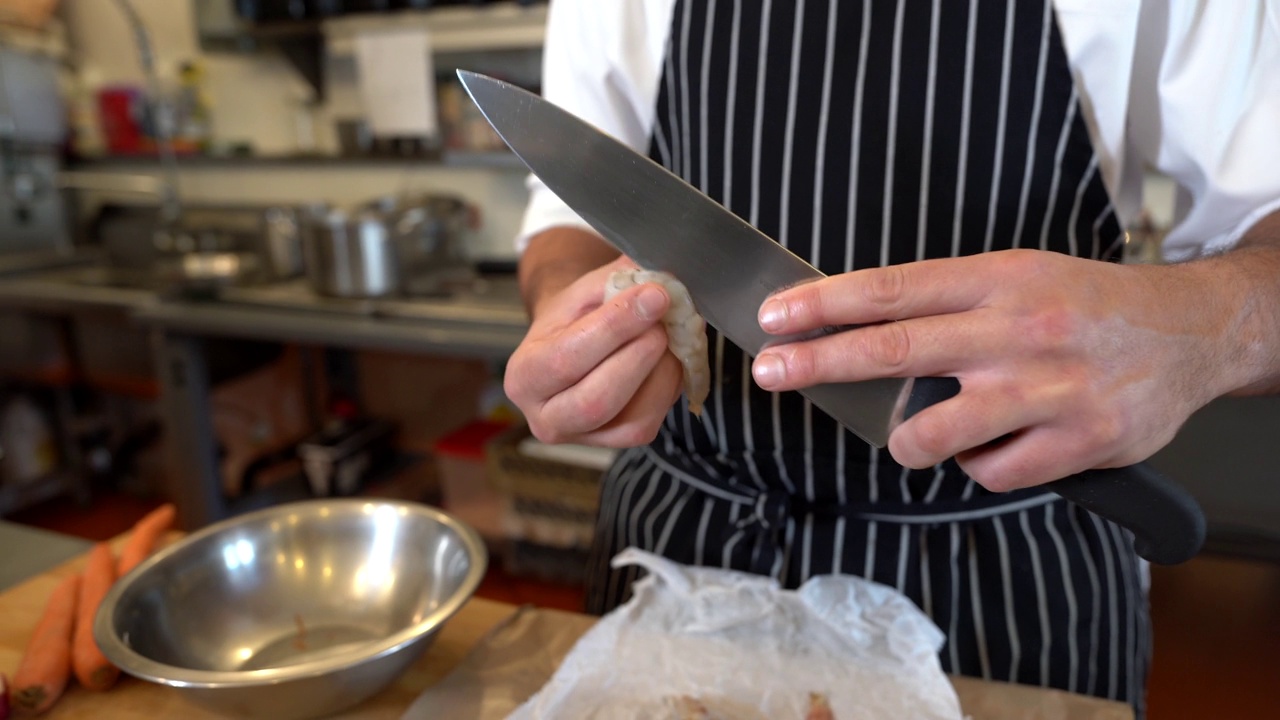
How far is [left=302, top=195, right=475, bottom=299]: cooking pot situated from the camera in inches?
69.5

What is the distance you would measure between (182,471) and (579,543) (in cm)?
87

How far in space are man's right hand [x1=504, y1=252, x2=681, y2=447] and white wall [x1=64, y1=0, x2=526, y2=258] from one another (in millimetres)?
1586

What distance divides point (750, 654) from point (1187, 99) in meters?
0.53

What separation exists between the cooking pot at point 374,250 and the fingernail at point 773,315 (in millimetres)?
1459

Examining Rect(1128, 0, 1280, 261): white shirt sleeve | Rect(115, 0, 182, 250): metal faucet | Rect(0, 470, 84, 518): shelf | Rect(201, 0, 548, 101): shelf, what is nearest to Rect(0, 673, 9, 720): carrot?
Rect(1128, 0, 1280, 261): white shirt sleeve

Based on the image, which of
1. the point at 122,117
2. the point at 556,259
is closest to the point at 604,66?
the point at 556,259

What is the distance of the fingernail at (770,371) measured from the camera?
47 cm

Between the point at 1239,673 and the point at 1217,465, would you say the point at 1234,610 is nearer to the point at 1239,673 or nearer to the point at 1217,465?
the point at 1239,673

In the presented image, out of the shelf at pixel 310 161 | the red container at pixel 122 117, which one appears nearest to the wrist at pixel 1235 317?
the shelf at pixel 310 161

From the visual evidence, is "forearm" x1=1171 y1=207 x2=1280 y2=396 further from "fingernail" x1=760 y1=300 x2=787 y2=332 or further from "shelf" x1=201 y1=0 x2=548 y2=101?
"shelf" x1=201 y1=0 x2=548 y2=101

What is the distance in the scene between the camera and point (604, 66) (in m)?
0.81

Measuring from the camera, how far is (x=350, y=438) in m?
2.21

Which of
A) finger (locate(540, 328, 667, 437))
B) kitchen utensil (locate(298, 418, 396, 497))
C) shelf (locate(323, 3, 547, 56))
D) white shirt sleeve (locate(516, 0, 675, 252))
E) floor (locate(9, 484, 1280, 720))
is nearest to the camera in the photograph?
finger (locate(540, 328, 667, 437))

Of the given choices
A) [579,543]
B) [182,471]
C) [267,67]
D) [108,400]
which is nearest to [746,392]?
[579,543]
